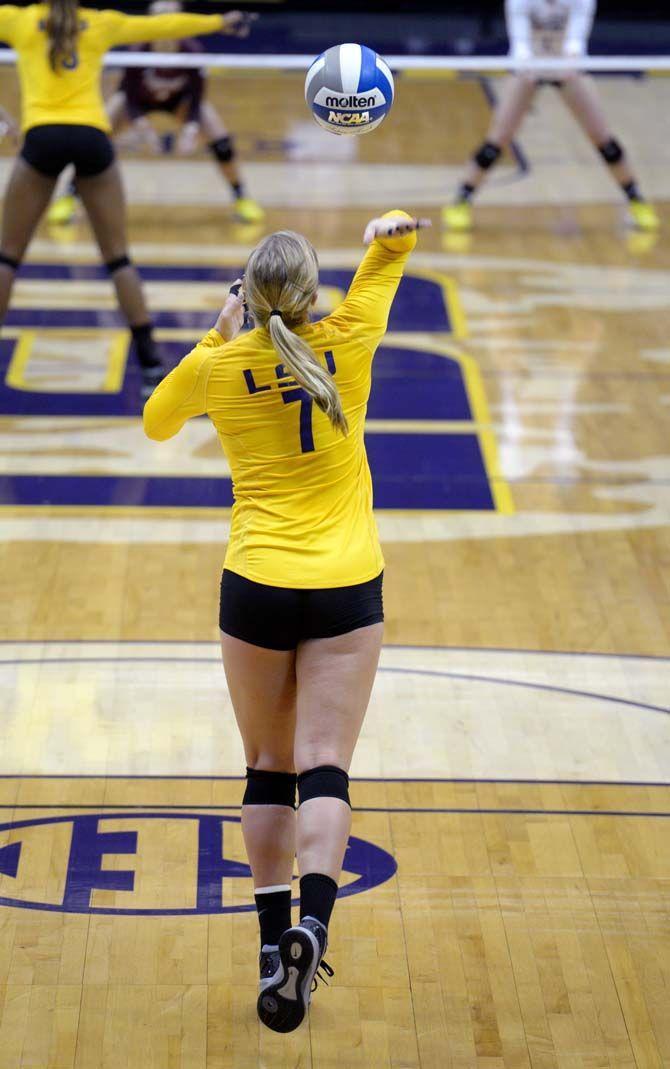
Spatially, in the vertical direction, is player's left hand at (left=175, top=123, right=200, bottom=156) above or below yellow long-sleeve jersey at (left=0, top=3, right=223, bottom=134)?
below

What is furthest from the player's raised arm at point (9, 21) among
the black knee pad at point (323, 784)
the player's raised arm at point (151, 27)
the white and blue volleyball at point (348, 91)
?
the black knee pad at point (323, 784)

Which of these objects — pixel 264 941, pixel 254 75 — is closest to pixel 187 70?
pixel 254 75

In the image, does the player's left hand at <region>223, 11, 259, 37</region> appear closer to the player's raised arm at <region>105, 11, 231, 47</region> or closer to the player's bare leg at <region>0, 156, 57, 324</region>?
the player's raised arm at <region>105, 11, 231, 47</region>

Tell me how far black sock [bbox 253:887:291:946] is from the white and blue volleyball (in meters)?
2.23

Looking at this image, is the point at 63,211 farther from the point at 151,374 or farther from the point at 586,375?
the point at 586,375

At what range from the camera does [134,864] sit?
3633mm

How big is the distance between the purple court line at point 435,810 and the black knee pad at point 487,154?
5606mm

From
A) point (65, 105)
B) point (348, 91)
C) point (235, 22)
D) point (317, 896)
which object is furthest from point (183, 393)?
point (235, 22)

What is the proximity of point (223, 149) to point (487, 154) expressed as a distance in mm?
1570

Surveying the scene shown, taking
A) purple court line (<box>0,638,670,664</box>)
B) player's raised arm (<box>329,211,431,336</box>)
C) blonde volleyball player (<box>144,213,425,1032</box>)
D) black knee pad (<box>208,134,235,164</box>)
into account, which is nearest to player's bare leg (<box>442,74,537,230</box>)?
black knee pad (<box>208,134,235,164</box>)

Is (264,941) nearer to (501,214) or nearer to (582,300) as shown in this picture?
(582,300)

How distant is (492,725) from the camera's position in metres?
4.28

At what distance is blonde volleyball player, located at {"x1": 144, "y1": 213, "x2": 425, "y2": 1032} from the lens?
113 inches

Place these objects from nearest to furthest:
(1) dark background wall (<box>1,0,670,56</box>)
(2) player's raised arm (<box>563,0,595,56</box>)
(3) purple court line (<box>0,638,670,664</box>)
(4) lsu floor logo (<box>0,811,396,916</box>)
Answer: (4) lsu floor logo (<box>0,811,396,916</box>) → (3) purple court line (<box>0,638,670,664</box>) → (2) player's raised arm (<box>563,0,595,56</box>) → (1) dark background wall (<box>1,0,670,56</box>)
